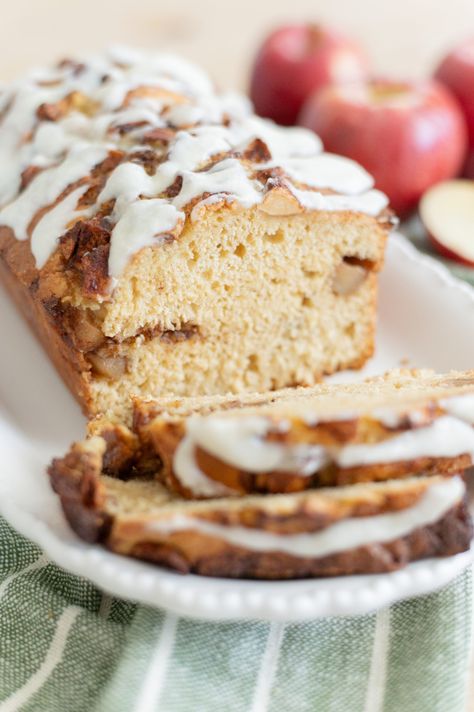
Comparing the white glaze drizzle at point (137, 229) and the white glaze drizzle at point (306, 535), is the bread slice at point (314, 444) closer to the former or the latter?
the white glaze drizzle at point (306, 535)

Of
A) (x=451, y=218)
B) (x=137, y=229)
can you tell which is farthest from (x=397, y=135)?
(x=137, y=229)

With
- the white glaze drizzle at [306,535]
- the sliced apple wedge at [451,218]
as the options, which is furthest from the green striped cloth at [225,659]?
the sliced apple wedge at [451,218]

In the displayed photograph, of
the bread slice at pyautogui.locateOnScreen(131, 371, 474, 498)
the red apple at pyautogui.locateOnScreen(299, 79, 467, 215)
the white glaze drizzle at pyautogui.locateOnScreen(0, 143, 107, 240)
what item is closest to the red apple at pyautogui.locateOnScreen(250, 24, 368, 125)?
the red apple at pyautogui.locateOnScreen(299, 79, 467, 215)

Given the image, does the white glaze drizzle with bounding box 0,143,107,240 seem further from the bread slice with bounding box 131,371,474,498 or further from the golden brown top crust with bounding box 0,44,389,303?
the bread slice with bounding box 131,371,474,498

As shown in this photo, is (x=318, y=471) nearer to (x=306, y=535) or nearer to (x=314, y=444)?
(x=314, y=444)

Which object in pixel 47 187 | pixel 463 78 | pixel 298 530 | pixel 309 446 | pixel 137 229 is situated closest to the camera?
pixel 298 530

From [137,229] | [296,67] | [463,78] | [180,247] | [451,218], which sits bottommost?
[451,218]

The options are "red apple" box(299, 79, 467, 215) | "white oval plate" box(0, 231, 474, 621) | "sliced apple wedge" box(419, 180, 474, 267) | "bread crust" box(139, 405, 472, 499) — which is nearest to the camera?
"white oval plate" box(0, 231, 474, 621)
